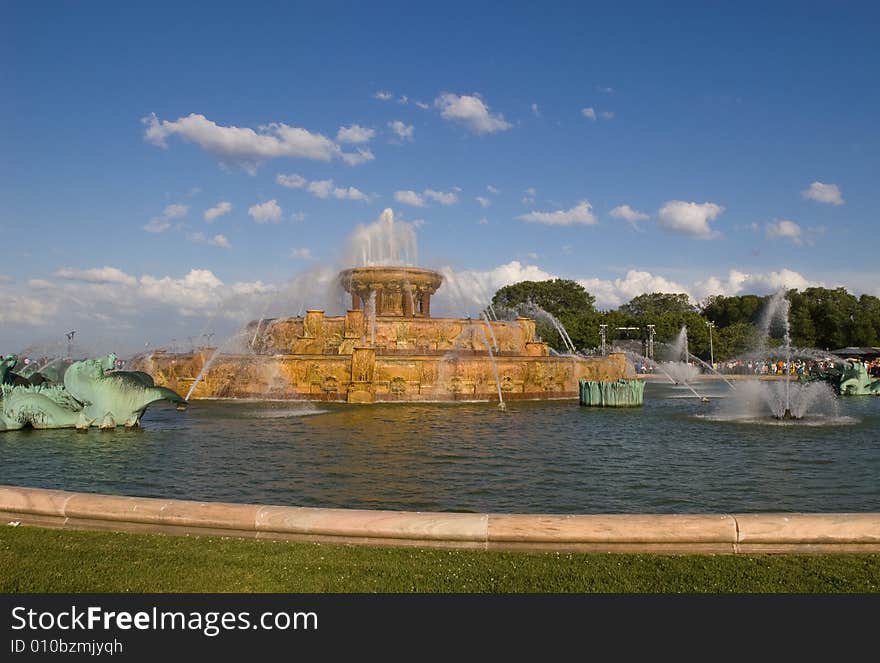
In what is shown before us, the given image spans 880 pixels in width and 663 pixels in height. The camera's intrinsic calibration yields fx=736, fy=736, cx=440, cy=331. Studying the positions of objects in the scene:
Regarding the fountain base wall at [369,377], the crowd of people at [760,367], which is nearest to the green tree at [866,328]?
the crowd of people at [760,367]

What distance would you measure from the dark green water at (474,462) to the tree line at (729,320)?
6558 centimetres

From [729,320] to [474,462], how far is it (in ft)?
330

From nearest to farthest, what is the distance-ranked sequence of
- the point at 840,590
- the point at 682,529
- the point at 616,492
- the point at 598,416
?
the point at 840,590
the point at 682,529
the point at 616,492
the point at 598,416

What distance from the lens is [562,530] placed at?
614cm

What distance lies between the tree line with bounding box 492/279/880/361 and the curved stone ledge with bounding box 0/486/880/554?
76.3 m

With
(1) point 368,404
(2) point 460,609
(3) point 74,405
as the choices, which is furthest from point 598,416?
(2) point 460,609

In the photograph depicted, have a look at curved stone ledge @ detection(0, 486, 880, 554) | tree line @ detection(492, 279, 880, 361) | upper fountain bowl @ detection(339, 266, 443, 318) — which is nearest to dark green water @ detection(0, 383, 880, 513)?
curved stone ledge @ detection(0, 486, 880, 554)

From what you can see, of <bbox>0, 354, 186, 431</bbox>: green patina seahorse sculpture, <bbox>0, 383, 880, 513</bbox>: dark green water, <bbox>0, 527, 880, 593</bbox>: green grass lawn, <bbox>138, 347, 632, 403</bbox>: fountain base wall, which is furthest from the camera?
<bbox>138, 347, 632, 403</bbox>: fountain base wall

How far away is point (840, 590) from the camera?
525 cm

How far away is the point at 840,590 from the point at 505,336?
27.8m

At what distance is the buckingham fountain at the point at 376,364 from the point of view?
84.5ft

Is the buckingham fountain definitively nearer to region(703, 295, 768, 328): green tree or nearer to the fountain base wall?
the fountain base wall

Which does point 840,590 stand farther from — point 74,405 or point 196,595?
point 74,405

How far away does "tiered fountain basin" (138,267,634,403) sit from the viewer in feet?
84.5
